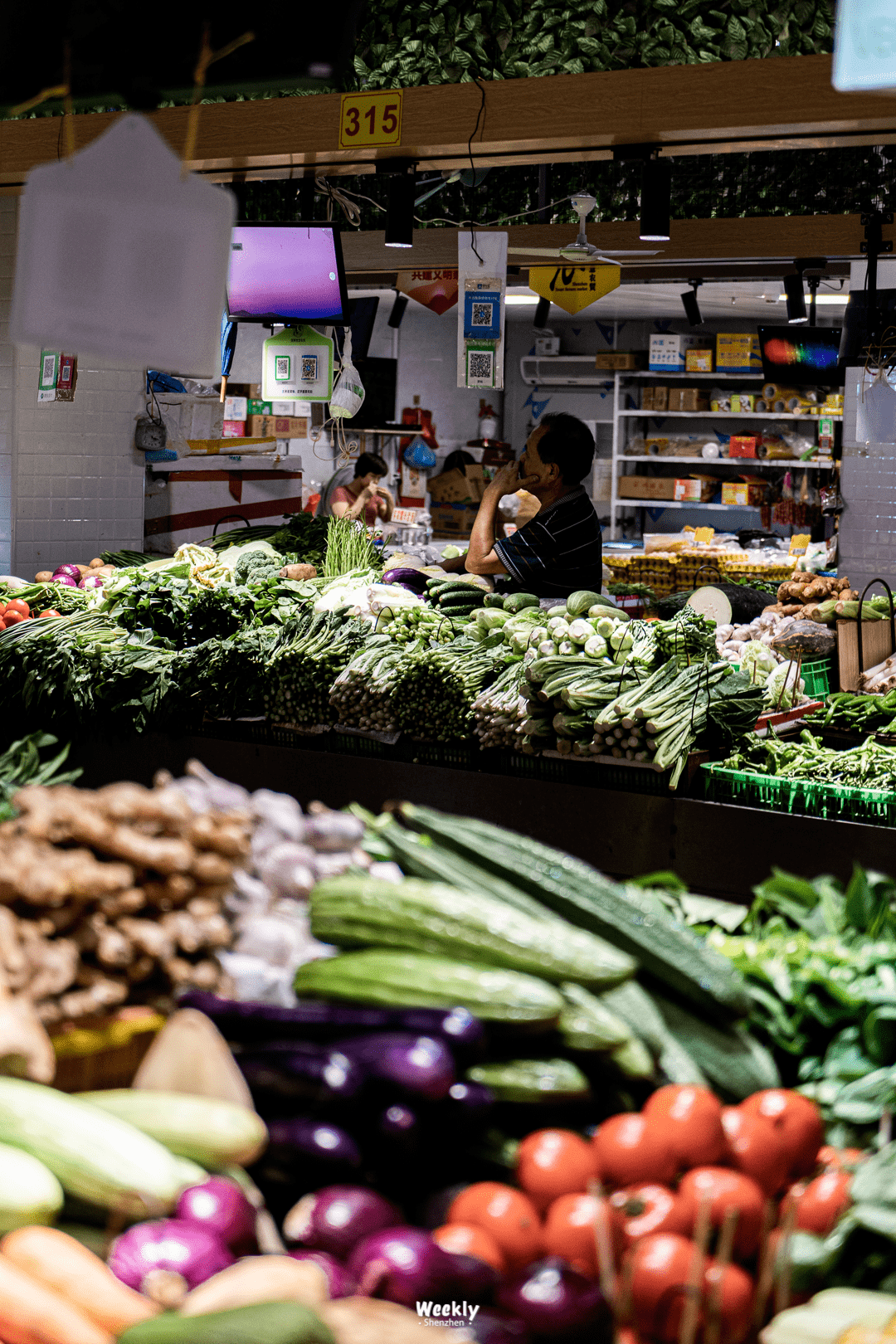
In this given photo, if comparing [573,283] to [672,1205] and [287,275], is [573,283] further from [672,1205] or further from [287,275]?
[672,1205]

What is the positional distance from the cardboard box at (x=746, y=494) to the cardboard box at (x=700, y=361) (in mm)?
1314

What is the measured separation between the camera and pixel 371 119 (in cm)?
536

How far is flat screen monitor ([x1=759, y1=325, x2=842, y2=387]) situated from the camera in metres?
10.7

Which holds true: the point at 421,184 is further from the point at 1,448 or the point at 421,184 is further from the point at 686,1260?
the point at 686,1260

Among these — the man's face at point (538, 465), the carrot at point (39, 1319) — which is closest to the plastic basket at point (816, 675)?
the man's face at point (538, 465)

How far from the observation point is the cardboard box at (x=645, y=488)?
14.4 meters

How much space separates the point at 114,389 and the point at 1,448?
2.65ft

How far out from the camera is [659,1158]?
157 cm

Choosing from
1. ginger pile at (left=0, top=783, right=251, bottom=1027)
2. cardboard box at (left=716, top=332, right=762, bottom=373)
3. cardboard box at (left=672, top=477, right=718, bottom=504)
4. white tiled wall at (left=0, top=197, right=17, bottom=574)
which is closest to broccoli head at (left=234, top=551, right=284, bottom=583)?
white tiled wall at (left=0, top=197, right=17, bottom=574)

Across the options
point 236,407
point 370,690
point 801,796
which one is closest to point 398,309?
point 236,407

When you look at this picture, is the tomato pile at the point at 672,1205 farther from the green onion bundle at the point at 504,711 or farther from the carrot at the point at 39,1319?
the green onion bundle at the point at 504,711

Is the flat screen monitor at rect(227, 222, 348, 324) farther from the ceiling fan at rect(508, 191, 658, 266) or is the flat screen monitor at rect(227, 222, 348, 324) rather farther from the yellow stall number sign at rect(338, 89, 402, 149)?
the ceiling fan at rect(508, 191, 658, 266)

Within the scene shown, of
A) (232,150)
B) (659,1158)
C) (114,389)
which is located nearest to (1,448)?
(114,389)

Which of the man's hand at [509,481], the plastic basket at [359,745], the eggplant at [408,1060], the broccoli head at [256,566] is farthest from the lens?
the broccoli head at [256,566]
